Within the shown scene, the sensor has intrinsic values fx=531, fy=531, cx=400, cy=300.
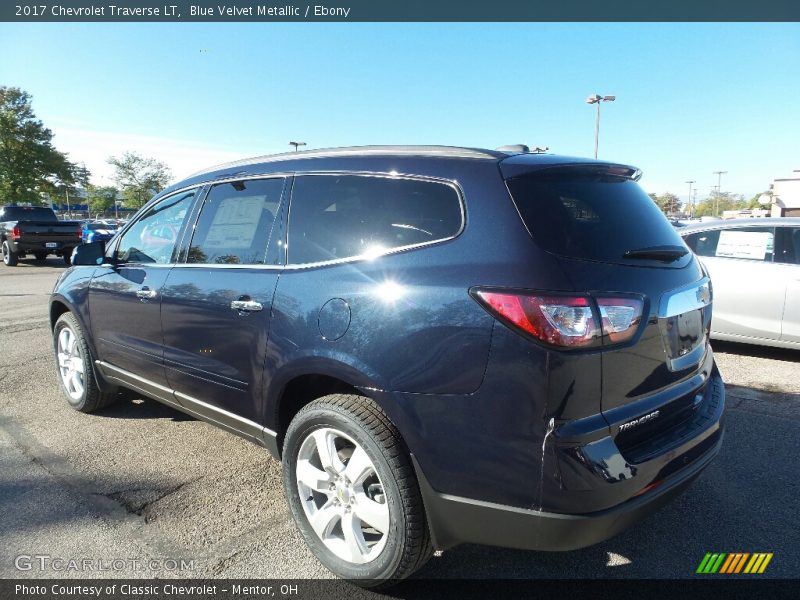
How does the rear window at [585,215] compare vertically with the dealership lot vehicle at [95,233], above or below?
above

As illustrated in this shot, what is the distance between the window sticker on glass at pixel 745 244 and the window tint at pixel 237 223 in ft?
17.7

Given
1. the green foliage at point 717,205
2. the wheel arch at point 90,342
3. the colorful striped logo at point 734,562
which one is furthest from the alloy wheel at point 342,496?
the green foliage at point 717,205

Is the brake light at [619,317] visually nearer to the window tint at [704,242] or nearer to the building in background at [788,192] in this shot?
the window tint at [704,242]

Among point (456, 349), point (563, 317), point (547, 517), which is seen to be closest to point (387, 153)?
point (456, 349)

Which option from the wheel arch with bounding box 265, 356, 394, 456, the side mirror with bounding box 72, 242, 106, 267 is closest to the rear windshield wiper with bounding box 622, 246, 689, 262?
the wheel arch with bounding box 265, 356, 394, 456

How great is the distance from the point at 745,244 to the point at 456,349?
18.0ft

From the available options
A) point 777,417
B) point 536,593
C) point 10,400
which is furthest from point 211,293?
point 777,417

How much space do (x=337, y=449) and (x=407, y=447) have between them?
425mm

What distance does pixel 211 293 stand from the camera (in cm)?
281

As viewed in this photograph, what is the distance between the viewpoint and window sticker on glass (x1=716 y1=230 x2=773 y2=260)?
574 cm

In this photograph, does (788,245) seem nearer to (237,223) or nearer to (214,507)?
(237,223)

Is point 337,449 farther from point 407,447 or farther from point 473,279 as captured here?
point 473,279

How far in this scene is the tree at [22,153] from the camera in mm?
45750

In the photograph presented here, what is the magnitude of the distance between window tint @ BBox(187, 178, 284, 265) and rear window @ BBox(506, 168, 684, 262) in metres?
1.33
